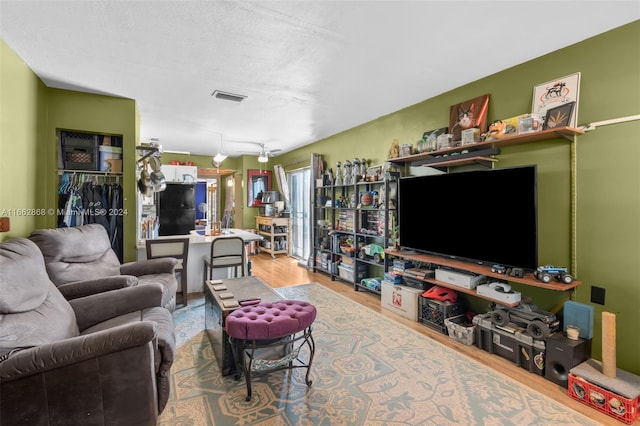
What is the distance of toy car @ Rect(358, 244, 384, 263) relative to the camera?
4.24 metres

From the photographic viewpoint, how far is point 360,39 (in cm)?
232

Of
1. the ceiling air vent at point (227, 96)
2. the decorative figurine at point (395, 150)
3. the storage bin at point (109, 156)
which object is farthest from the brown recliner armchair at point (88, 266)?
the decorative figurine at point (395, 150)

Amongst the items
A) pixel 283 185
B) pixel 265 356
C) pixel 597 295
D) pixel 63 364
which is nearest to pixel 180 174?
pixel 283 185

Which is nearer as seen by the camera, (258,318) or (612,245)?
(258,318)

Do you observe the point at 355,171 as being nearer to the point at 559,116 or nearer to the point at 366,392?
the point at 559,116

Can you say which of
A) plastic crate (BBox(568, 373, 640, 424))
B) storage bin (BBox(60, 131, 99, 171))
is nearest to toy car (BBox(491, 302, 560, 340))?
plastic crate (BBox(568, 373, 640, 424))

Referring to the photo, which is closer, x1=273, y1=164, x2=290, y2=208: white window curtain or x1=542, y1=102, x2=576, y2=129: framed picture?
x1=542, y1=102, x2=576, y2=129: framed picture

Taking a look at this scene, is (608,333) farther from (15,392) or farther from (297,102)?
(297,102)

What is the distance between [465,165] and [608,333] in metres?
1.84

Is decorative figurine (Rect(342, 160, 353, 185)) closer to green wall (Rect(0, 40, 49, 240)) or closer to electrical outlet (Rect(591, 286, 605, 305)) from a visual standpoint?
electrical outlet (Rect(591, 286, 605, 305))

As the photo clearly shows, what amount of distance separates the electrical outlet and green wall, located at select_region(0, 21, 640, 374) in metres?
0.03

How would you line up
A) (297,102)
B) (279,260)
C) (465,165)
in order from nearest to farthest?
(465,165) → (297,102) → (279,260)

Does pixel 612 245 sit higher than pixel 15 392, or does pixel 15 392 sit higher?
pixel 612 245

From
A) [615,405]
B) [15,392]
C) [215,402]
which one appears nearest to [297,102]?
[215,402]
